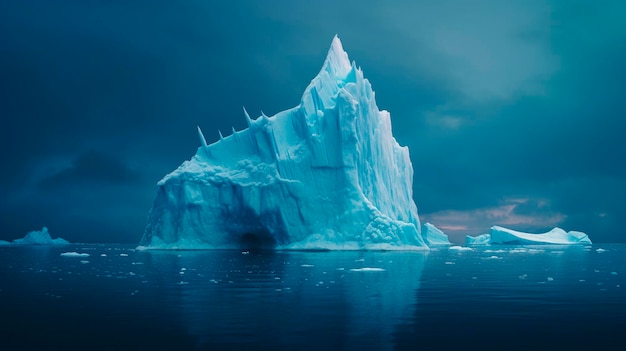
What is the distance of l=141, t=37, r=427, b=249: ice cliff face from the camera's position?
3775 cm

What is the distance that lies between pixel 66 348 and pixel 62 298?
496 cm

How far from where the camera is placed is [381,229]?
36812 millimetres

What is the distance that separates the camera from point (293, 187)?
38.3m

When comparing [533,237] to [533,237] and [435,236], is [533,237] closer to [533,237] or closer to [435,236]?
[533,237]

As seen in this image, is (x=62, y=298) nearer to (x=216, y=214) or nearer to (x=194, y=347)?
(x=194, y=347)

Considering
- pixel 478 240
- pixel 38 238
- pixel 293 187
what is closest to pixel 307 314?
pixel 293 187

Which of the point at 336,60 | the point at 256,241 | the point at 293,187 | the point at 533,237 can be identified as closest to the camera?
the point at 293,187

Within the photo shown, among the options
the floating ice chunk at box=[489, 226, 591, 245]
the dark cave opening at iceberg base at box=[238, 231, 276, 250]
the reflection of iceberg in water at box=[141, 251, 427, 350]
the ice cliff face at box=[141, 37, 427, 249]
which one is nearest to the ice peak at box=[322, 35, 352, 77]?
the ice cliff face at box=[141, 37, 427, 249]

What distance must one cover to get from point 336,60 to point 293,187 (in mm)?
13498

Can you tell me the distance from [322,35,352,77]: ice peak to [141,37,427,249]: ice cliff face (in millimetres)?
2551

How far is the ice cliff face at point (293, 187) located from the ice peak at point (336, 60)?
2551mm

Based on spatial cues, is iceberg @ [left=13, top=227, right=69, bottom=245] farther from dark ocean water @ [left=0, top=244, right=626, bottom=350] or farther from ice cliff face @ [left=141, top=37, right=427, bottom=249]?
dark ocean water @ [left=0, top=244, right=626, bottom=350]

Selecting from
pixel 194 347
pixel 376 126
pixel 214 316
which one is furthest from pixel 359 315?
pixel 376 126

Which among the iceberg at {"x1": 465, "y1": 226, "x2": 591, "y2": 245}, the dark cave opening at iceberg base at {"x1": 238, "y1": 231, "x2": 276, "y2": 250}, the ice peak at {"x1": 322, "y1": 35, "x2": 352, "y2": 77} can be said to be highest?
the ice peak at {"x1": 322, "y1": 35, "x2": 352, "y2": 77}
